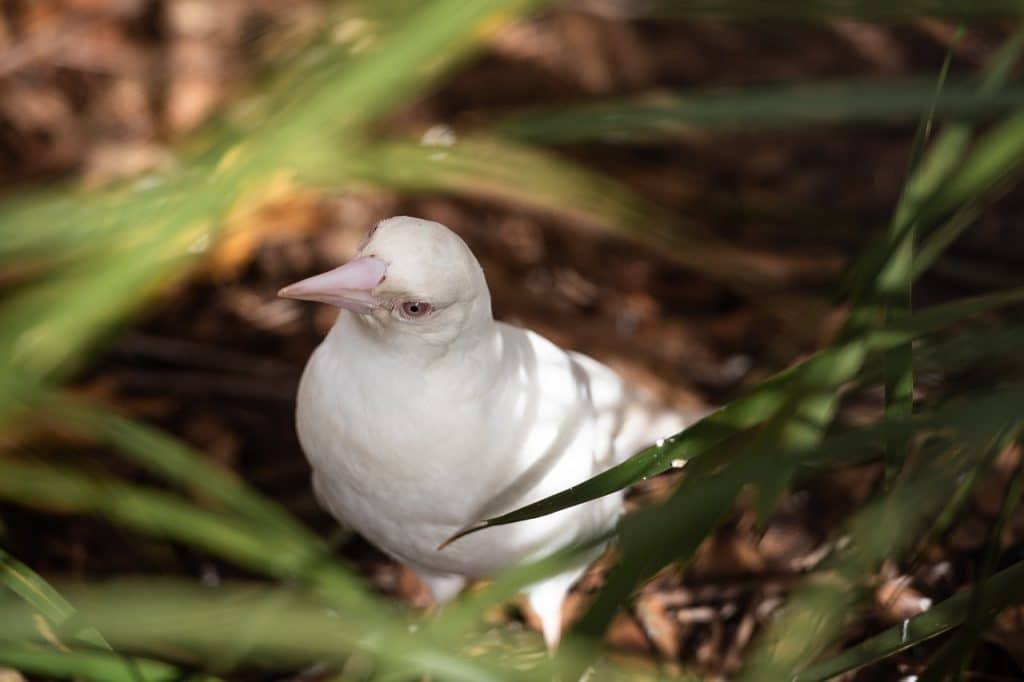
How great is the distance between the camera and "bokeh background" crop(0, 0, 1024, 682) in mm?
714

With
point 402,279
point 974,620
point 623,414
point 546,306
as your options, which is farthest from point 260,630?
point 546,306

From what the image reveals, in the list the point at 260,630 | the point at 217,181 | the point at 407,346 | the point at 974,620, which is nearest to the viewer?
the point at 217,181

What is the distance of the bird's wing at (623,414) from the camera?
58.5 inches

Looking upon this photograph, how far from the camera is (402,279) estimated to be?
110 cm

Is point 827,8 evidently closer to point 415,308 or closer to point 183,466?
point 415,308

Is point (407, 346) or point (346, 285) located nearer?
point (346, 285)

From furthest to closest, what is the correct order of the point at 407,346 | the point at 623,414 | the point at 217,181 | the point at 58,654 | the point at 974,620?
1. the point at 623,414
2. the point at 407,346
3. the point at 58,654
4. the point at 974,620
5. the point at 217,181

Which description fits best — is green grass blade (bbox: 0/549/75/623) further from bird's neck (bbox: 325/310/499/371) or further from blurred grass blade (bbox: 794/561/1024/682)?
blurred grass blade (bbox: 794/561/1024/682)

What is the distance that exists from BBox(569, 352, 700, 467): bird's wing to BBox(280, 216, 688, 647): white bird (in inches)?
3.4

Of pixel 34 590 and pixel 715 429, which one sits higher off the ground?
pixel 715 429

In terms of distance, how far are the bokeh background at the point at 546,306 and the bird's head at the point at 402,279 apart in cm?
12

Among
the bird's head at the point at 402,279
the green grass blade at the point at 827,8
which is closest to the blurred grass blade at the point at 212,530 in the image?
the bird's head at the point at 402,279

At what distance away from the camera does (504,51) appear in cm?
272

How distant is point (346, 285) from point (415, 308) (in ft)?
0.30
